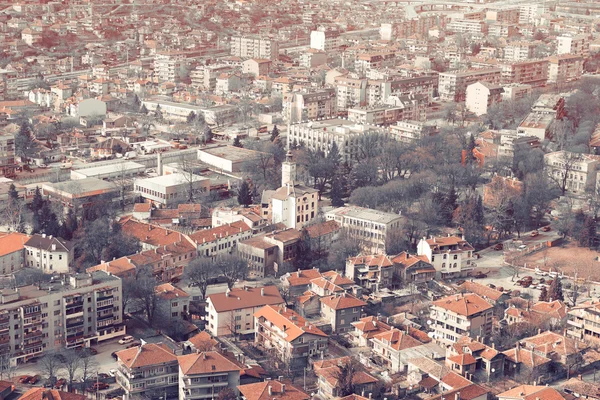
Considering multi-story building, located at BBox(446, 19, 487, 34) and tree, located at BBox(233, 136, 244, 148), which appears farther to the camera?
multi-story building, located at BBox(446, 19, 487, 34)

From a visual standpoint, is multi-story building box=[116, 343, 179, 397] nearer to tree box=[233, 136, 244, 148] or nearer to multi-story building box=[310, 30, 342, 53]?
tree box=[233, 136, 244, 148]

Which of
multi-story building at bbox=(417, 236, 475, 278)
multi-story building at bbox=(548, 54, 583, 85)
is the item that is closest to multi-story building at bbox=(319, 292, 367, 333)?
multi-story building at bbox=(417, 236, 475, 278)

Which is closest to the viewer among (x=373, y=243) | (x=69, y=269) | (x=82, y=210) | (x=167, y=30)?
(x=69, y=269)

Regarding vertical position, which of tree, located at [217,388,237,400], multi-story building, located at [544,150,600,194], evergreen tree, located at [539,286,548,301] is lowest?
tree, located at [217,388,237,400]

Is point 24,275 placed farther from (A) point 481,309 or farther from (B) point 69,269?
(A) point 481,309

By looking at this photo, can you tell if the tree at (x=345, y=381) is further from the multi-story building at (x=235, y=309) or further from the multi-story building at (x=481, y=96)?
the multi-story building at (x=481, y=96)

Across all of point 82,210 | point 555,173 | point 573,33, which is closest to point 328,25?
point 573,33
